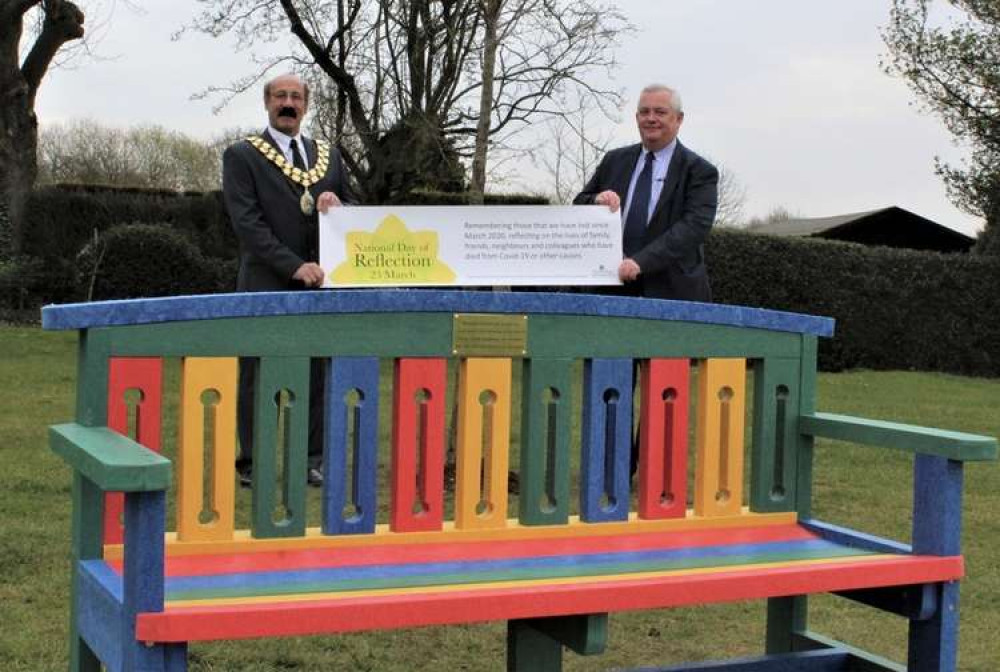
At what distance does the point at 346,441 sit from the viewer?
2977 mm

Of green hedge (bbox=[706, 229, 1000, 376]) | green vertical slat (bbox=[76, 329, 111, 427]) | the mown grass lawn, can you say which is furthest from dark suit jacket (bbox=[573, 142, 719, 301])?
green hedge (bbox=[706, 229, 1000, 376])

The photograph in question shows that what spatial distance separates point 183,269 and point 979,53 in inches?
607

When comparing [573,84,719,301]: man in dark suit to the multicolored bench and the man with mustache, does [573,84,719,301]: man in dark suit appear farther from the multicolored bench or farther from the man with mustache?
the multicolored bench

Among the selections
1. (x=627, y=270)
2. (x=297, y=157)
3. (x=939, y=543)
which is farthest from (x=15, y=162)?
(x=939, y=543)

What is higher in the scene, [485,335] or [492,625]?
[485,335]

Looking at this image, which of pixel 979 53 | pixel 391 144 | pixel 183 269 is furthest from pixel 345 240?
pixel 979 53

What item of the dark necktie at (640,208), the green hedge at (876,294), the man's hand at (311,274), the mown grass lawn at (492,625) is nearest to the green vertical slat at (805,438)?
the mown grass lawn at (492,625)

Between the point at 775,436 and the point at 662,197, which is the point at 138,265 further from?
the point at 775,436

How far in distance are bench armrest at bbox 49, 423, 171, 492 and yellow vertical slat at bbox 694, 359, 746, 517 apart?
66.7 inches

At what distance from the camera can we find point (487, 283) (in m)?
3.76

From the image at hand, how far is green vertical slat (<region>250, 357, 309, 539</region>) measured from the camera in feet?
9.44

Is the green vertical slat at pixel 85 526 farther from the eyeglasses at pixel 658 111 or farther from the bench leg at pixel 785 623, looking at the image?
the eyeglasses at pixel 658 111

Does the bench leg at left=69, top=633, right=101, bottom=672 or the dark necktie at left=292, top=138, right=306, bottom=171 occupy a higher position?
the dark necktie at left=292, top=138, right=306, bottom=171

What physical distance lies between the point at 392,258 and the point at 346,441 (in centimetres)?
96
